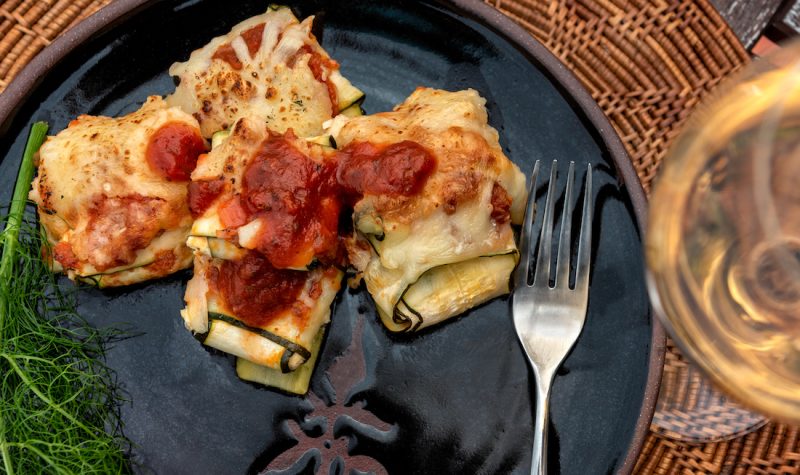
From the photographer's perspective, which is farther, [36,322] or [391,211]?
[36,322]

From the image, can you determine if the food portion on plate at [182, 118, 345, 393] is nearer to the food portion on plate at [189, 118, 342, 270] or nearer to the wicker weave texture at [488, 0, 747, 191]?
the food portion on plate at [189, 118, 342, 270]

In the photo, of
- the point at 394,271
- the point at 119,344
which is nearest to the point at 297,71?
the point at 394,271

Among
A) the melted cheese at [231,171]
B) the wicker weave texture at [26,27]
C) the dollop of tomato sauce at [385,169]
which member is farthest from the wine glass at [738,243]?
the wicker weave texture at [26,27]

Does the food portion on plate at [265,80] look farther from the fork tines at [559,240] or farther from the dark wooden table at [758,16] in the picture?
the dark wooden table at [758,16]

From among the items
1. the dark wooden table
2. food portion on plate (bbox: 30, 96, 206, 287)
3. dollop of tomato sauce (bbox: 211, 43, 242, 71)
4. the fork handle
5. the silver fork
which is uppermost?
dollop of tomato sauce (bbox: 211, 43, 242, 71)

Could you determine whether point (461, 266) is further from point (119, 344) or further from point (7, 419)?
point (7, 419)

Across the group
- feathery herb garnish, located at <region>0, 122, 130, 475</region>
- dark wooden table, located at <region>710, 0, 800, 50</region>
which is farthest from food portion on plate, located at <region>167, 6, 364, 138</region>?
Answer: dark wooden table, located at <region>710, 0, 800, 50</region>

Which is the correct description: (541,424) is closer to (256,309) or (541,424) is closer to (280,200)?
(256,309)
